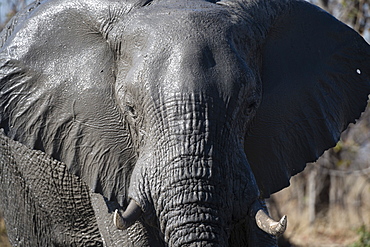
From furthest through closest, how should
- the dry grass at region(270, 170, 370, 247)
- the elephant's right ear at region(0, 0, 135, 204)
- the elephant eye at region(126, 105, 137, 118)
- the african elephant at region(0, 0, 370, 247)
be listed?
1. the dry grass at region(270, 170, 370, 247)
2. the elephant's right ear at region(0, 0, 135, 204)
3. the elephant eye at region(126, 105, 137, 118)
4. the african elephant at region(0, 0, 370, 247)

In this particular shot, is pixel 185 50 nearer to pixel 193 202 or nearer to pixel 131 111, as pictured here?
pixel 131 111

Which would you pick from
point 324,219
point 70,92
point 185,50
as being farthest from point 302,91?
point 324,219

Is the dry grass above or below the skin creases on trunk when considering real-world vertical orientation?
below

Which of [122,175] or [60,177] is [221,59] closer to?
[122,175]

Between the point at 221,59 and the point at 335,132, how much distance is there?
1145 millimetres

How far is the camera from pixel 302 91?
12.5 ft

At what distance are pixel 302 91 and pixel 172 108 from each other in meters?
1.02

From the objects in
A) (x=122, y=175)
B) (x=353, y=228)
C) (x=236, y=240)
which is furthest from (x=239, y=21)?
(x=353, y=228)

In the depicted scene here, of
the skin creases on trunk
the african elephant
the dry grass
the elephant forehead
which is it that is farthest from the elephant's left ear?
the dry grass

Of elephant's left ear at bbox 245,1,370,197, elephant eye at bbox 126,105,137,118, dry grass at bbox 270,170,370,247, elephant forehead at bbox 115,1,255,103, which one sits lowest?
dry grass at bbox 270,170,370,247

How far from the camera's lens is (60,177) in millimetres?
4168

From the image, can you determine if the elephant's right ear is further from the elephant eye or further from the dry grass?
the dry grass

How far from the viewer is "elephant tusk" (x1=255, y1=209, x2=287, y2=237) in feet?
9.25

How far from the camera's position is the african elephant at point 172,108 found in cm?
295
